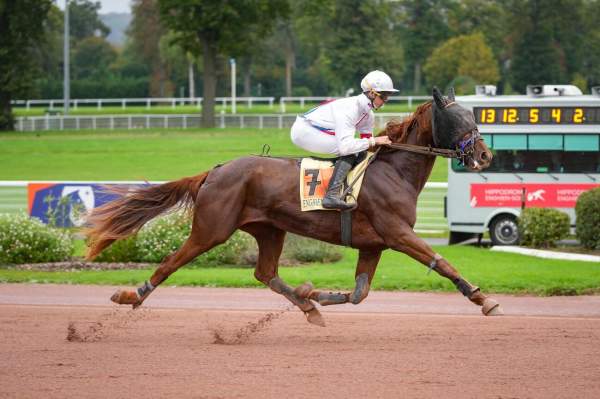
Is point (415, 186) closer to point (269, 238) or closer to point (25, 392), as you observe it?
point (269, 238)

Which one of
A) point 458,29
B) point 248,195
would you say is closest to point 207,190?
point 248,195

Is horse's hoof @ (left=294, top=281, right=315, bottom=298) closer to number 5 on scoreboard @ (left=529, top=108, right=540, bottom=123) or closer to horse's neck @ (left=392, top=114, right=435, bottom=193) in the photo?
horse's neck @ (left=392, top=114, right=435, bottom=193)

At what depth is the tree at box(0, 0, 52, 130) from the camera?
46250 mm

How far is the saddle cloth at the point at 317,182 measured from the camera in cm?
954

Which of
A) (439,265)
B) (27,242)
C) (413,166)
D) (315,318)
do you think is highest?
(413,166)

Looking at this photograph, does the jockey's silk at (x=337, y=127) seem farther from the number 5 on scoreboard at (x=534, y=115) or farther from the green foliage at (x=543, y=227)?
the number 5 on scoreboard at (x=534, y=115)

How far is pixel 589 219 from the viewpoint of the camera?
1753cm

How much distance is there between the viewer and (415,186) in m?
9.61

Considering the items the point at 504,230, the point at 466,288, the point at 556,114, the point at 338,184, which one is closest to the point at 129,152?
the point at 504,230

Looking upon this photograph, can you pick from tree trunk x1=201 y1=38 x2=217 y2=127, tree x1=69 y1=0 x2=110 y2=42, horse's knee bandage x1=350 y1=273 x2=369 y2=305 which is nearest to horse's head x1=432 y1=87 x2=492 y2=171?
horse's knee bandage x1=350 y1=273 x2=369 y2=305

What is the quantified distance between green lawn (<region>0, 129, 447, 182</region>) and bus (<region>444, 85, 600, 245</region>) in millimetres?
10641

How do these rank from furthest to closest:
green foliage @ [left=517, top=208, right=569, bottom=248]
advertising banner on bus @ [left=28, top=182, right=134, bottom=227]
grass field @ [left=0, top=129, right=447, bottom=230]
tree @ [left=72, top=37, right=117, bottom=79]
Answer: tree @ [left=72, top=37, right=117, bottom=79] → grass field @ [left=0, top=129, right=447, bottom=230] → advertising banner on bus @ [left=28, top=182, right=134, bottom=227] → green foliage @ [left=517, top=208, right=569, bottom=248]

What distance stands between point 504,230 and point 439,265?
38.9 feet

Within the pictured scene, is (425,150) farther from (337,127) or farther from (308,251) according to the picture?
(308,251)
